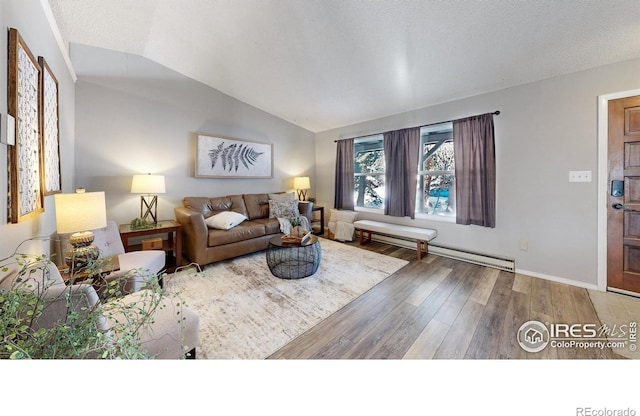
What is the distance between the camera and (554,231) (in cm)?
249

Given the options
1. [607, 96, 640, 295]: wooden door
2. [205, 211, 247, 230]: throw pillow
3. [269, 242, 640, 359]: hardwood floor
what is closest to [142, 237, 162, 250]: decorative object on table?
[205, 211, 247, 230]: throw pillow

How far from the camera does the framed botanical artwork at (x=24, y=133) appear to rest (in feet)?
3.53

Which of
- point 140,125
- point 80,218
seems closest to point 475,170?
point 80,218

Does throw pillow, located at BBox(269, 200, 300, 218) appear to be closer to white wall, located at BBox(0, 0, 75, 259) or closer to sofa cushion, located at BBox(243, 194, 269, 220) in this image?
sofa cushion, located at BBox(243, 194, 269, 220)

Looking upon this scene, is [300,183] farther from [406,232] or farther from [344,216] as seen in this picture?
[406,232]

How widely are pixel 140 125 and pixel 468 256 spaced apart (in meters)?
4.80

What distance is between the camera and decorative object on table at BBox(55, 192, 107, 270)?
147cm

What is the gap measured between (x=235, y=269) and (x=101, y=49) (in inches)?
122

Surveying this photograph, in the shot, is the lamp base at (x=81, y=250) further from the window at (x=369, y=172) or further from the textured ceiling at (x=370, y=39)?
the window at (x=369, y=172)

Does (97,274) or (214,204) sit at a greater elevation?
(214,204)

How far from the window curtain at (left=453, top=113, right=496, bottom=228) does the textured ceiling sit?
0.45 m

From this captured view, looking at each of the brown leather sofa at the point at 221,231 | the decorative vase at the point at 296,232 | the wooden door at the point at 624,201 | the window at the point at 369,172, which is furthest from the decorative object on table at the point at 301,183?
the wooden door at the point at 624,201

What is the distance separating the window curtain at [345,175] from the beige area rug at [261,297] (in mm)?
1565

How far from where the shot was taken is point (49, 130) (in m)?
1.71
